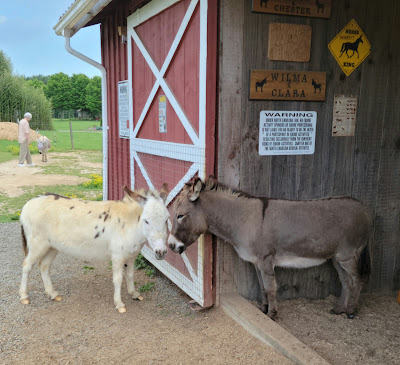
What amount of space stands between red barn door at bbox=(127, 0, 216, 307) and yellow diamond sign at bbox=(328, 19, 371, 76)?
1363 millimetres

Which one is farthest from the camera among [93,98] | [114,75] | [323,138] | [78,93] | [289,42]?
[78,93]

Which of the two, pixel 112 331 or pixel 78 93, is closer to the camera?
pixel 112 331

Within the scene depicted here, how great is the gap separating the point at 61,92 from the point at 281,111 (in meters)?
127

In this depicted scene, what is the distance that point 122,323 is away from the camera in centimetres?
421

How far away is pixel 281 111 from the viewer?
13.2ft

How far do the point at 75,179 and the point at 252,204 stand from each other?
1125cm

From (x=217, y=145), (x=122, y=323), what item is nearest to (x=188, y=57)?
(x=217, y=145)

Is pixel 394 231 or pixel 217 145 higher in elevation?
pixel 217 145

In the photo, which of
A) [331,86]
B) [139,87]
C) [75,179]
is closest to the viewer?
[331,86]

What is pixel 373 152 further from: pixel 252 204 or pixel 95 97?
pixel 95 97

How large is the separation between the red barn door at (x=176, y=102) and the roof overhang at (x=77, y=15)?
0.53 meters

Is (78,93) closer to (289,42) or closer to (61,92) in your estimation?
(61,92)

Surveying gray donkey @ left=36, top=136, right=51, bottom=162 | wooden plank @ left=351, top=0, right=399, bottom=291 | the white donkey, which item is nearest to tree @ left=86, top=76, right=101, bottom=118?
gray donkey @ left=36, top=136, right=51, bottom=162

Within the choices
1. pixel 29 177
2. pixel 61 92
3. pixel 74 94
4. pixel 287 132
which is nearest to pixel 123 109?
pixel 287 132
